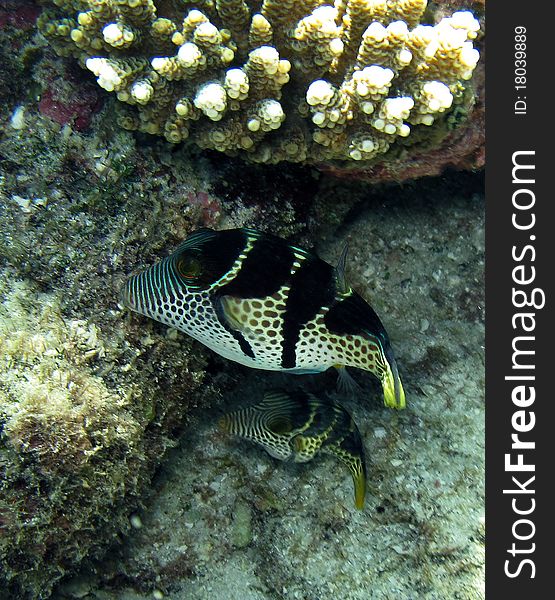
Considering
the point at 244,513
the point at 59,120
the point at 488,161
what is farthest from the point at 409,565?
the point at 59,120

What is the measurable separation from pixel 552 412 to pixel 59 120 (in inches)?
128

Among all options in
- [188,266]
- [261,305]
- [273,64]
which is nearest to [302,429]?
[261,305]

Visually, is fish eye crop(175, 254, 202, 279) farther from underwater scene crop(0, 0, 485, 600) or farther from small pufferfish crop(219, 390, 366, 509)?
small pufferfish crop(219, 390, 366, 509)

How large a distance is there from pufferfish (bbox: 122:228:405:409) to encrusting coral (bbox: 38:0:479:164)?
31.4 inches

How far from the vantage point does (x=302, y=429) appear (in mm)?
3098

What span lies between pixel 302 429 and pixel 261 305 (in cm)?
92

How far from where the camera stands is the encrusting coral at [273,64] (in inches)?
108

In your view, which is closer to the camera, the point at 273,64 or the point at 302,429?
the point at 273,64

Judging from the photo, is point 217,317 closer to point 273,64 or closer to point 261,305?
point 261,305

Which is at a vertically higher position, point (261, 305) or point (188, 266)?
point (188, 266)

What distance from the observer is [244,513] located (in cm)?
317

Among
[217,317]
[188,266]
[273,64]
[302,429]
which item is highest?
[273,64]

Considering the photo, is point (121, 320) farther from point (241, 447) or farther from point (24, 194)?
point (241, 447)

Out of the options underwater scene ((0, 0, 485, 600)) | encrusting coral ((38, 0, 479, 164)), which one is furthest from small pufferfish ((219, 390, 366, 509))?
encrusting coral ((38, 0, 479, 164))
